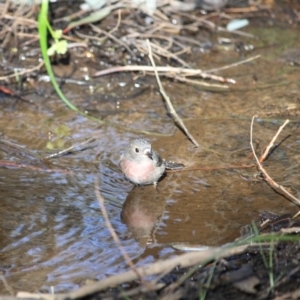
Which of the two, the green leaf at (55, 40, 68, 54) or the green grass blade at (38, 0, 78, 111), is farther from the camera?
the green leaf at (55, 40, 68, 54)

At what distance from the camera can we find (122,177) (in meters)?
6.72

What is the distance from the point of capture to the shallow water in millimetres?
5355

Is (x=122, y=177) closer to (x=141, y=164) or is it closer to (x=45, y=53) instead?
(x=141, y=164)

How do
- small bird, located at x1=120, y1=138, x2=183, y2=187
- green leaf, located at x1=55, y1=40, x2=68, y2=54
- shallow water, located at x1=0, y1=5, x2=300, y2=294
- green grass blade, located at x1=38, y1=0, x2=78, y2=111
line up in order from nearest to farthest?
shallow water, located at x1=0, y1=5, x2=300, y2=294
small bird, located at x1=120, y1=138, x2=183, y2=187
green grass blade, located at x1=38, y1=0, x2=78, y2=111
green leaf, located at x1=55, y1=40, x2=68, y2=54

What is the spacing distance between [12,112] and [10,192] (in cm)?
183

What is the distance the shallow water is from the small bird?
0.42ft

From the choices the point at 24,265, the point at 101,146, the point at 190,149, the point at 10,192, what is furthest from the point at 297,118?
the point at 24,265

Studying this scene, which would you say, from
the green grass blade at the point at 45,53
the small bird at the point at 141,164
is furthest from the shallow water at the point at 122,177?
the green grass blade at the point at 45,53

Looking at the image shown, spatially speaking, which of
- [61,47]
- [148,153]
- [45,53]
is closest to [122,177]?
[148,153]

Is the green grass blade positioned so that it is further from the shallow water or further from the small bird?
the small bird

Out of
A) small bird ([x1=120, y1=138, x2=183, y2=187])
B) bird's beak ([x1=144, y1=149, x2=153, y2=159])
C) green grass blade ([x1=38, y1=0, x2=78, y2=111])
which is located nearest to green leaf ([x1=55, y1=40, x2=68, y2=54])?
green grass blade ([x1=38, y1=0, x2=78, y2=111])

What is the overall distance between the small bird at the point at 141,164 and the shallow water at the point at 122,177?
0.13 meters

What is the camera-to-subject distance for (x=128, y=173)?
6.43m

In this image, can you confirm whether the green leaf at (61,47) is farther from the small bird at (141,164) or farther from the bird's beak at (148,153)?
the bird's beak at (148,153)
